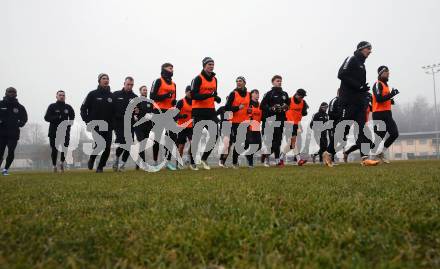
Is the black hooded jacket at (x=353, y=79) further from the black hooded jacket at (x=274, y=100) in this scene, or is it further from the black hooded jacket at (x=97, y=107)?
the black hooded jacket at (x=97, y=107)

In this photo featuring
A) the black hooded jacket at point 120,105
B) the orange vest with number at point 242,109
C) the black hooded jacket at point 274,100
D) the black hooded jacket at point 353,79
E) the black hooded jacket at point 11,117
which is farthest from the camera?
the black hooded jacket at point 274,100

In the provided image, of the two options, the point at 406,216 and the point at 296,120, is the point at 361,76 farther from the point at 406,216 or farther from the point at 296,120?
the point at 406,216

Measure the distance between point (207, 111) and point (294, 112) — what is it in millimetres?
4009

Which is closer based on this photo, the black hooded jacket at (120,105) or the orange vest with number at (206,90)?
the orange vest with number at (206,90)

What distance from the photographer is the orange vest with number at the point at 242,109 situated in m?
11.3

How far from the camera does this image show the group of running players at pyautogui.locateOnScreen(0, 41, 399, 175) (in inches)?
343

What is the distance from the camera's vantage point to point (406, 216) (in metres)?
2.21

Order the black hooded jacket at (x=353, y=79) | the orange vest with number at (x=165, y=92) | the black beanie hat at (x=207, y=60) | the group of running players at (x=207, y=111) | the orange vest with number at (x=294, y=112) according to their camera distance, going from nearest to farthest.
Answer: the black hooded jacket at (x=353, y=79), the group of running players at (x=207, y=111), the black beanie hat at (x=207, y=60), the orange vest with number at (x=165, y=92), the orange vest with number at (x=294, y=112)

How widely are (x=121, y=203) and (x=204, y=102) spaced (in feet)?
23.0

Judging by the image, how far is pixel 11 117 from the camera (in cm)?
1080

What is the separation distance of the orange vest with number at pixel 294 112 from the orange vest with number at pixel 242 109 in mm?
1927

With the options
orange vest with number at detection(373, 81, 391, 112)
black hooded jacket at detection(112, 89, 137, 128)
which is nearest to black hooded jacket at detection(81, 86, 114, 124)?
black hooded jacket at detection(112, 89, 137, 128)

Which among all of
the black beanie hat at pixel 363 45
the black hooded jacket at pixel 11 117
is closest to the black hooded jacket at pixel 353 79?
the black beanie hat at pixel 363 45

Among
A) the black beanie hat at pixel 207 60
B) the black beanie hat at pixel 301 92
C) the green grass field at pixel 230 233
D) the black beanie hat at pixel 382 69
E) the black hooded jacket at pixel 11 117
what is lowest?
the green grass field at pixel 230 233
